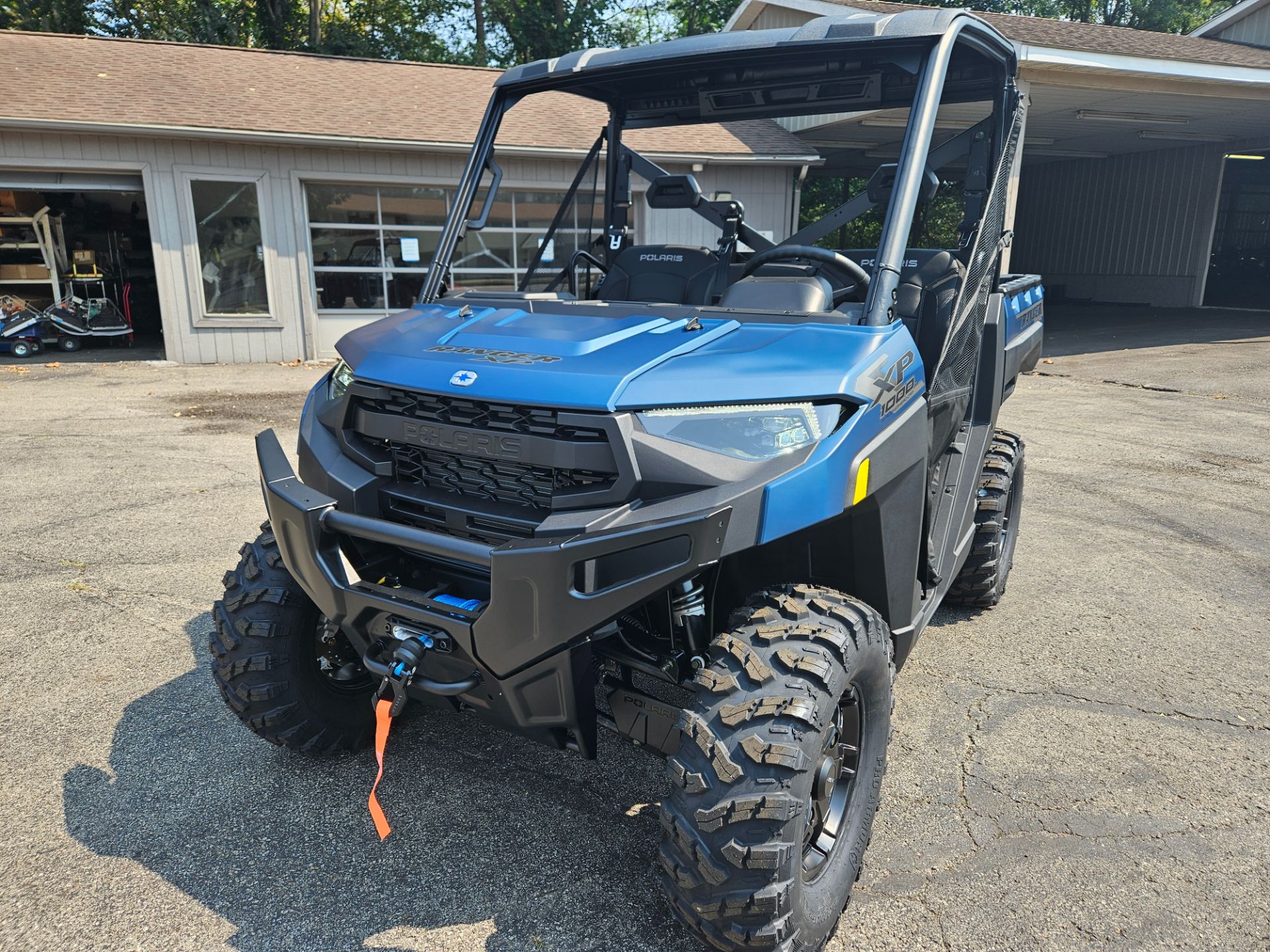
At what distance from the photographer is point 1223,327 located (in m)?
17.3

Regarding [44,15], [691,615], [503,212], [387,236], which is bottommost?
[691,615]

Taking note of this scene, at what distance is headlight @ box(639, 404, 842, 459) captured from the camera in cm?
221

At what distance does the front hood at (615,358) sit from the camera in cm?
225

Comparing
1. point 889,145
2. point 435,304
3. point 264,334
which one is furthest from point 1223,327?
point 435,304

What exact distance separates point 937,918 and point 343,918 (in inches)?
61.0

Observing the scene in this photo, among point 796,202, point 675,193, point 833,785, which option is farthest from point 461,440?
point 796,202

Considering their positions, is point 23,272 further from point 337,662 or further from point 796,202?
point 337,662

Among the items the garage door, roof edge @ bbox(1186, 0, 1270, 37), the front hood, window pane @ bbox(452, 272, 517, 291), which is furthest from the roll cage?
roof edge @ bbox(1186, 0, 1270, 37)

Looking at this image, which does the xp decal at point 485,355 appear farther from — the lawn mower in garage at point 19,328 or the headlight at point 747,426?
A: the lawn mower in garage at point 19,328

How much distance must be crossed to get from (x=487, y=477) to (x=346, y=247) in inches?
514

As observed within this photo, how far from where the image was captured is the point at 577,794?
294 cm

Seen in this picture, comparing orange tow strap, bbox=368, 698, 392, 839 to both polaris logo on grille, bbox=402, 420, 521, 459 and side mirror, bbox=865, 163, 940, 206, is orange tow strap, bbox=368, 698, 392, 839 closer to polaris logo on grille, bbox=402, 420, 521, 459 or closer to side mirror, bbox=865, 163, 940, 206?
polaris logo on grille, bbox=402, 420, 521, 459

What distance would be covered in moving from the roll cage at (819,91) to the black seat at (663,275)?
185 mm

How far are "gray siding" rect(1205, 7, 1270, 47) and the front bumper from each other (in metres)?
23.3
